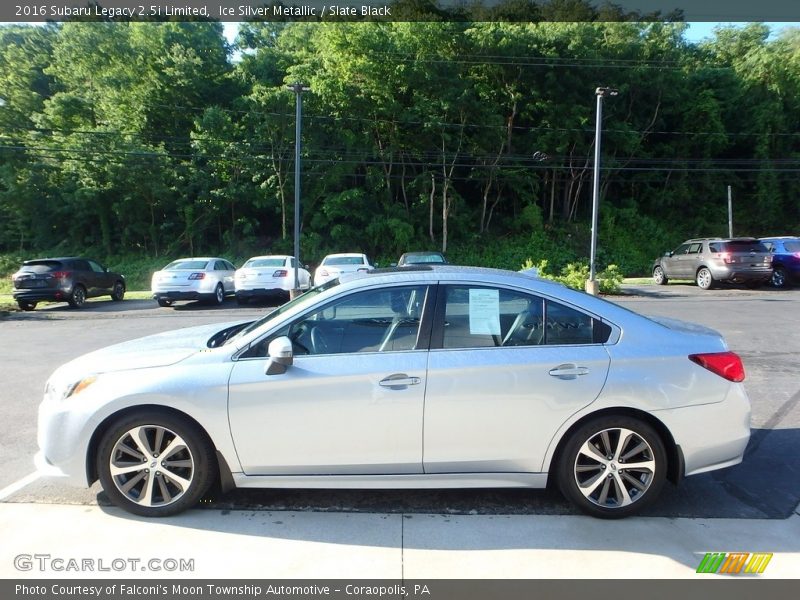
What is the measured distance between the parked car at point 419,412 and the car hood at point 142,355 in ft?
0.09

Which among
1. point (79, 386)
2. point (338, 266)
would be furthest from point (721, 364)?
point (338, 266)

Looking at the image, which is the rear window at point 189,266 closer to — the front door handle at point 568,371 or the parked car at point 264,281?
the parked car at point 264,281

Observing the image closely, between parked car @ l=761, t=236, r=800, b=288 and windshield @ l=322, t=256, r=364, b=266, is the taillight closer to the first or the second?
windshield @ l=322, t=256, r=364, b=266

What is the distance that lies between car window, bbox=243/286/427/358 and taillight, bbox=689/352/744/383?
1878 mm

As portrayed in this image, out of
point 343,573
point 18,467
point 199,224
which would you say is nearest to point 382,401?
point 343,573

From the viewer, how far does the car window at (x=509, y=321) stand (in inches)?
145

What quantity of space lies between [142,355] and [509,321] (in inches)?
101

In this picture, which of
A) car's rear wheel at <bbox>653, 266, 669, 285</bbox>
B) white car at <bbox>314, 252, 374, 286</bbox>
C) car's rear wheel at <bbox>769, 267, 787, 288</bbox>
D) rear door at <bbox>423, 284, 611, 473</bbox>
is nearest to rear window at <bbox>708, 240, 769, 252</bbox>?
car's rear wheel at <bbox>769, 267, 787, 288</bbox>

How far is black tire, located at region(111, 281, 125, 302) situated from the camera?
20.5m

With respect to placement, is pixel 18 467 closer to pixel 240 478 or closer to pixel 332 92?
pixel 240 478

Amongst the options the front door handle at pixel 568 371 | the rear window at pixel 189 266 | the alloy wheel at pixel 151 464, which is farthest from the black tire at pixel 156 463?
the rear window at pixel 189 266

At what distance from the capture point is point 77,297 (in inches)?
714

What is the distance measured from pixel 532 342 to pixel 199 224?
1368 inches

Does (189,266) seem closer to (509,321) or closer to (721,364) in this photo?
(509,321)
